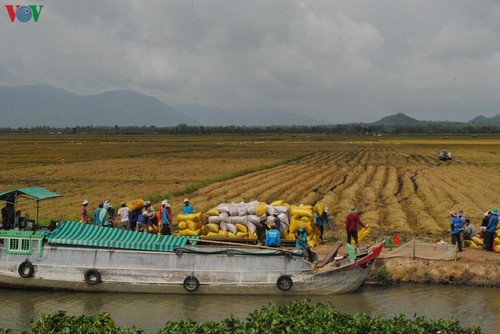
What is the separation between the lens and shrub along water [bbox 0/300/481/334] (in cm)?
1282

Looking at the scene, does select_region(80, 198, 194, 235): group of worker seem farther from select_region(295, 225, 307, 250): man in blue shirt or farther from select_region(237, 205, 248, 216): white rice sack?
select_region(295, 225, 307, 250): man in blue shirt

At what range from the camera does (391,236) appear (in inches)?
965

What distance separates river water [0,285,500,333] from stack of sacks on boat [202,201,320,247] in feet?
11.0

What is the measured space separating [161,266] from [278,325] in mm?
6665

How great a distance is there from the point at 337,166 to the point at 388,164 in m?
6.41

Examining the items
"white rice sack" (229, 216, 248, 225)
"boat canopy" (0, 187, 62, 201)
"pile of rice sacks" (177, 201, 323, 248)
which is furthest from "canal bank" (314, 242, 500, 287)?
"boat canopy" (0, 187, 62, 201)

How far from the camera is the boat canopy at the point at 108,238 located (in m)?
19.1

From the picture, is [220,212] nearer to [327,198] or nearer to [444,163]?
[327,198]

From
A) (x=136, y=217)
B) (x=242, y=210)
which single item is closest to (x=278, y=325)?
(x=242, y=210)

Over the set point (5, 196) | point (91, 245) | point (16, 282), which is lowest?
point (16, 282)

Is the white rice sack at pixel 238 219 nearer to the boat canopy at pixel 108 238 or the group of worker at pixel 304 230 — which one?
the group of worker at pixel 304 230

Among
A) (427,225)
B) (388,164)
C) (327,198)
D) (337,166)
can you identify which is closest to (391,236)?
(427,225)

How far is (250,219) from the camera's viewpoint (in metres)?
21.7

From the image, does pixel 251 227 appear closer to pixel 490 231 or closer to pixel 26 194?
pixel 26 194
